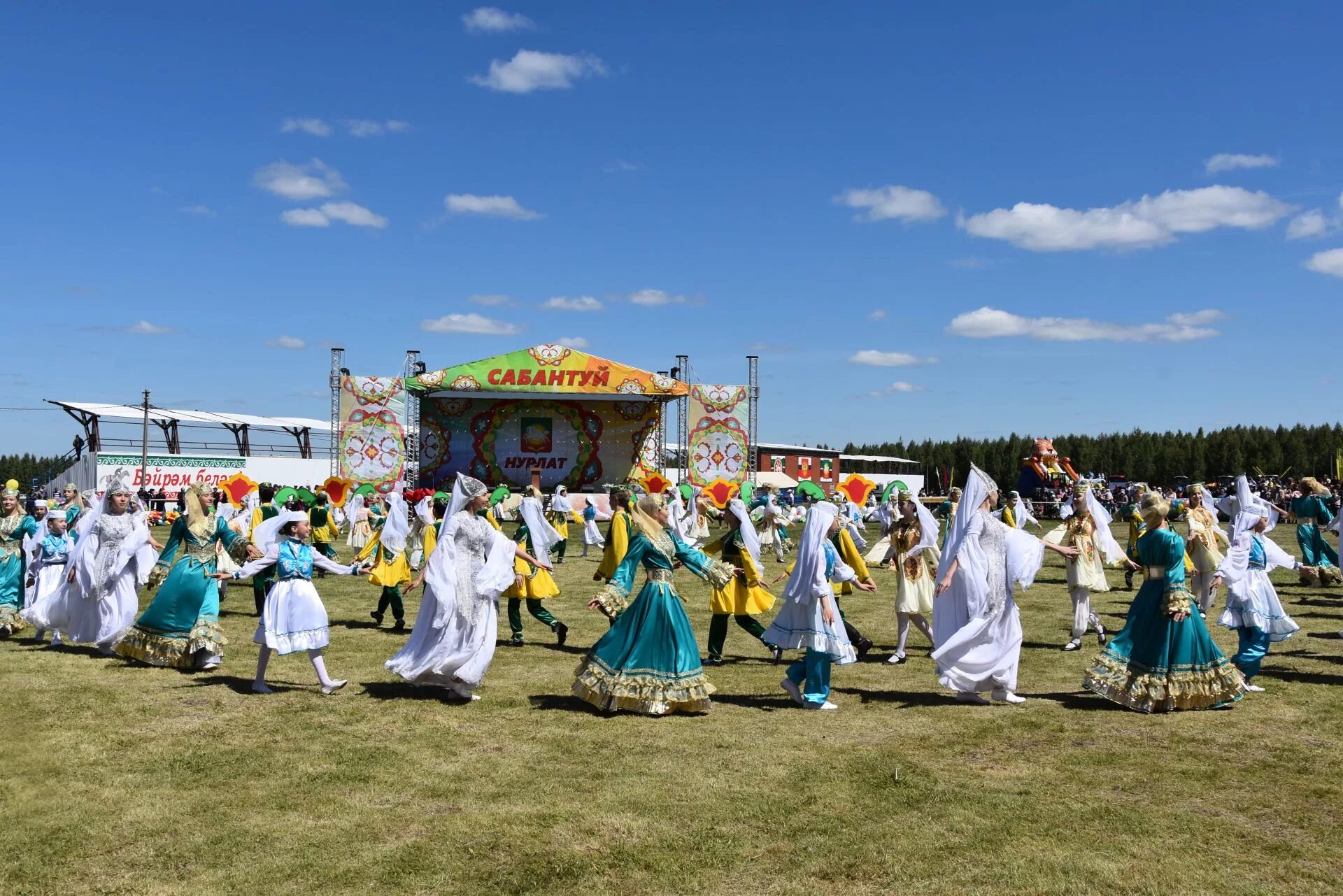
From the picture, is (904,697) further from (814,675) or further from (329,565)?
(329,565)

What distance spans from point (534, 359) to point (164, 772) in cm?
3790

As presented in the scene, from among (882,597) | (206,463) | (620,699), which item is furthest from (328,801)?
(206,463)

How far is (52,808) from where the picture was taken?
598 centimetres

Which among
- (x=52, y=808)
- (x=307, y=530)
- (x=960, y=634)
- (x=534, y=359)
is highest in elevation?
(x=534, y=359)

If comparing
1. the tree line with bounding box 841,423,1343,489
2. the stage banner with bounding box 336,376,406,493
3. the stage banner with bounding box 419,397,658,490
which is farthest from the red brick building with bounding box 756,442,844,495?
the stage banner with bounding box 336,376,406,493

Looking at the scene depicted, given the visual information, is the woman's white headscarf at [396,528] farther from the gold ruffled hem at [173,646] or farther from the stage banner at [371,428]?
the stage banner at [371,428]

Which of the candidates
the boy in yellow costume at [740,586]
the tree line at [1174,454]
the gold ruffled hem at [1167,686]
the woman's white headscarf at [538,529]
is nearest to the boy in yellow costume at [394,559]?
the woman's white headscarf at [538,529]

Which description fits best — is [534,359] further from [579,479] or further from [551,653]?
[551,653]

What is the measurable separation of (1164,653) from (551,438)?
39.7m

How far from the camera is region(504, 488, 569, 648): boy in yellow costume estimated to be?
38.6 ft

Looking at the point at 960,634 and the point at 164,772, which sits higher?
the point at 960,634

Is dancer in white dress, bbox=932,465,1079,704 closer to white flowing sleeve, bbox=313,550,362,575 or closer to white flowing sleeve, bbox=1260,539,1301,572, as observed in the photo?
white flowing sleeve, bbox=1260,539,1301,572

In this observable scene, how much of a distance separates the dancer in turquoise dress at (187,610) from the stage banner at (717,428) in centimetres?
3457

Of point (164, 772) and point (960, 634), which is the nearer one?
point (164, 772)
